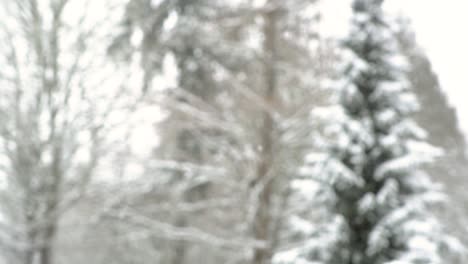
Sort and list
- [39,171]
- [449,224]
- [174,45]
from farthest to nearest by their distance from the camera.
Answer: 1. [449,224]
2. [174,45]
3. [39,171]

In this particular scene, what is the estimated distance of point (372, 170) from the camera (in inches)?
323

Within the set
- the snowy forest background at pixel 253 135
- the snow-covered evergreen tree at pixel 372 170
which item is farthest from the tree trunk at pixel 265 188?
the snow-covered evergreen tree at pixel 372 170

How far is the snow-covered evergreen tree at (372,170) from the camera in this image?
25.7ft

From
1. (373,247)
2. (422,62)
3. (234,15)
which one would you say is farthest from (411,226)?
(422,62)

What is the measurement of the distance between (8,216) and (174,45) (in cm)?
541

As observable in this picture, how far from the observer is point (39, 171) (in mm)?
8734

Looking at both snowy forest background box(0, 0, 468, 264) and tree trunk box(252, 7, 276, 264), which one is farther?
tree trunk box(252, 7, 276, 264)

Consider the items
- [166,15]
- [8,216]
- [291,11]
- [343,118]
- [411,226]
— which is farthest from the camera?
[291,11]

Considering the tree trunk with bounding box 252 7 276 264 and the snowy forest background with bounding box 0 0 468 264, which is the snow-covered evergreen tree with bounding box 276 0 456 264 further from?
the tree trunk with bounding box 252 7 276 264

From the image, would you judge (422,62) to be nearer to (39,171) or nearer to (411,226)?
(411,226)

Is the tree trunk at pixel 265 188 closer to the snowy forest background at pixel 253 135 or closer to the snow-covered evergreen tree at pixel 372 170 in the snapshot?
the snowy forest background at pixel 253 135

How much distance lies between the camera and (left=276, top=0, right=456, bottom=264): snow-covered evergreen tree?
7.84 metres

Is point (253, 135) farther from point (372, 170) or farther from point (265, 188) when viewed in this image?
point (372, 170)

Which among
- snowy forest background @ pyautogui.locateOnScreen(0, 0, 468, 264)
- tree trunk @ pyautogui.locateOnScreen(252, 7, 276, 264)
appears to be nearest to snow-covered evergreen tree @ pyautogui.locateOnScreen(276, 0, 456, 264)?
snowy forest background @ pyautogui.locateOnScreen(0, 0, 468, 264)
